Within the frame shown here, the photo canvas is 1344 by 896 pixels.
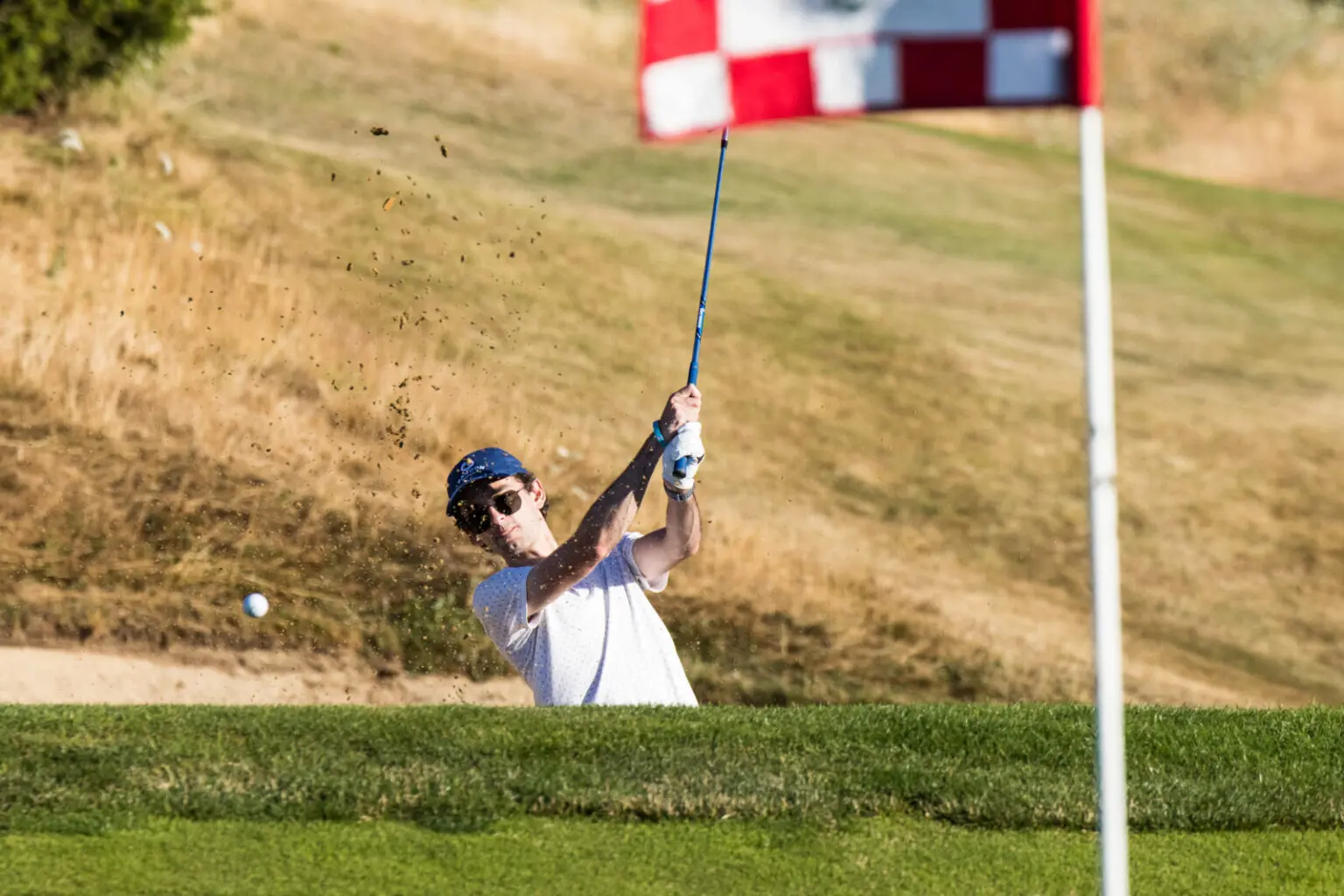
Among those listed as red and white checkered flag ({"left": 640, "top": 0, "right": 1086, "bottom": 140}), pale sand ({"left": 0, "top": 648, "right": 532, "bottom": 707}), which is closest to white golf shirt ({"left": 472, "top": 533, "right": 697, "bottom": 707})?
red and white checkered flag ({"left": 640, "top": 0, "right": 1086, "bottom": 140})

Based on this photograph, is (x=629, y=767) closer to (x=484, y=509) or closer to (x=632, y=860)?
(x=632, y=860)

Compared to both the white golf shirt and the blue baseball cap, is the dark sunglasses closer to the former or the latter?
the blue baseball cap

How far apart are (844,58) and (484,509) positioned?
280 cm

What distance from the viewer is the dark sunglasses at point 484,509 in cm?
704

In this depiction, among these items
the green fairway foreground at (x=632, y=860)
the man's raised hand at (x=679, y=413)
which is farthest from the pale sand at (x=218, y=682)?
the green fairway foreground at (x=632, y=860)

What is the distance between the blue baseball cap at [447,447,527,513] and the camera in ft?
23.0

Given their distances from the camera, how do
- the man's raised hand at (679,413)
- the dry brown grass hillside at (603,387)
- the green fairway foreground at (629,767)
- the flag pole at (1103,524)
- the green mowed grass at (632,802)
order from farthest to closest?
the dry brown grass hillside at (603,387) → the man's raised hand at (679,413) → the green fairway foreground at (629,767) → the green mowed grass at (632,802) → the flag pole at (1103,524)

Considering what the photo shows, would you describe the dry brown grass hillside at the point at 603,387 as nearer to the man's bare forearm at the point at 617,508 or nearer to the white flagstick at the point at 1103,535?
the man's bare forearm at the point at 617,508

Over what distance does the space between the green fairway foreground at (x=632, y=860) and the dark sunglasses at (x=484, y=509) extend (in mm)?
1515

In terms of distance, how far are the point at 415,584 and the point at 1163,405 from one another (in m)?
10.3

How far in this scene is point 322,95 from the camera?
2448cm

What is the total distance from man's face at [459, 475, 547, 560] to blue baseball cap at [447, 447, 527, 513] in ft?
0.07

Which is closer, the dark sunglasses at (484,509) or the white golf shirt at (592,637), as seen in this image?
the white golf shirt at (592,637)

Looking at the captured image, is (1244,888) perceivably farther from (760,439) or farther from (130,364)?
(760,439)
